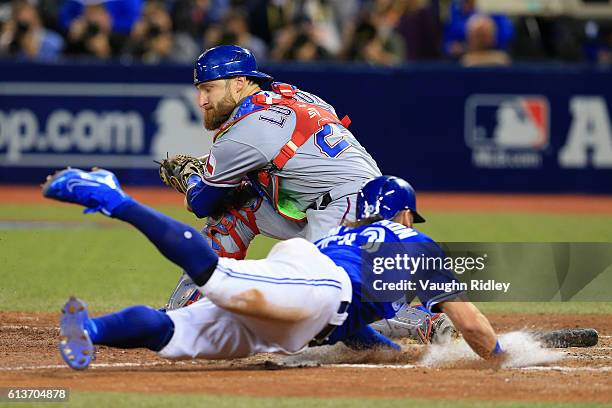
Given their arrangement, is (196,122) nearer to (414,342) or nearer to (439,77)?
(439,77)

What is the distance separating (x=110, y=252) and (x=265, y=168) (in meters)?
5.12

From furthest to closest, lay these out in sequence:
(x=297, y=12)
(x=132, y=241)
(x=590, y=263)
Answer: (x=297, y=12), (x=132, y=241), (x=590, y=263)

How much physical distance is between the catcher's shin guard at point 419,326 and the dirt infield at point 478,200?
828cm

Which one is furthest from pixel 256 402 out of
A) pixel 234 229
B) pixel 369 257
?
pixel 234 229

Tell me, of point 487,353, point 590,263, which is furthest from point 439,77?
point 487,353

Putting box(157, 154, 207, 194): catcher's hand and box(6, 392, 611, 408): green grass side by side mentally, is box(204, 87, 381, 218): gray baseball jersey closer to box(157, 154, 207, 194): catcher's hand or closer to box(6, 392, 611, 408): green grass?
box(157, 154, 207, 194): catcher's hand

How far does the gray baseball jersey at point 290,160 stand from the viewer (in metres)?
7.21

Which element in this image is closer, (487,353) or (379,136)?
(487,353)

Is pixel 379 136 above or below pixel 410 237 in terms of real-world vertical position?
below

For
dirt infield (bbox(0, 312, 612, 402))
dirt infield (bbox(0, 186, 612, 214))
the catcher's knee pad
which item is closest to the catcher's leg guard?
the catcher's knee pad

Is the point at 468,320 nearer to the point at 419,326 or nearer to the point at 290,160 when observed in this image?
the point at 419,326

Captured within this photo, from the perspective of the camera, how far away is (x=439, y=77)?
56.5ft

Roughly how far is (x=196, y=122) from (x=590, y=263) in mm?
9569

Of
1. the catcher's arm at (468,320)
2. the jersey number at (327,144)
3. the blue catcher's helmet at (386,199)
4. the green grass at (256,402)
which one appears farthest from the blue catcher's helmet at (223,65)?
the green grass at (256,402)
